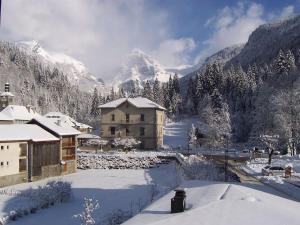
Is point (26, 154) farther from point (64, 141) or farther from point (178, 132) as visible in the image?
point (178, 132)

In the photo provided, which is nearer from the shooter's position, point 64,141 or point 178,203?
point 178,203

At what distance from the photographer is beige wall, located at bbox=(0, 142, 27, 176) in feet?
145

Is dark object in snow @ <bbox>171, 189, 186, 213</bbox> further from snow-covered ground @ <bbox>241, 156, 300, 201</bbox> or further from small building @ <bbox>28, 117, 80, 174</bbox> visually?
small building @ <bbox>28, 117, 80, 174</bbox>

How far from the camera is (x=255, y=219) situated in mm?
13484

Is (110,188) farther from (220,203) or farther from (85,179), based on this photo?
(220,203)

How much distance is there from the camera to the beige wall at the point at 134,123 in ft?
269

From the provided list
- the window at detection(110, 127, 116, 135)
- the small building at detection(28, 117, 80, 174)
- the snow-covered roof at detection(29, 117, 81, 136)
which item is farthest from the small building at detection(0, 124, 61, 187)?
the window at detection(110, 127, 116, 135)

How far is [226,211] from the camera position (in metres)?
14.3

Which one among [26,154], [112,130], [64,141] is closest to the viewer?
[26,154]

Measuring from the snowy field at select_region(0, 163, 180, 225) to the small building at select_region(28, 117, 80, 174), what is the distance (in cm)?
156

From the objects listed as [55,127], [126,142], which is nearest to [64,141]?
[55,127]

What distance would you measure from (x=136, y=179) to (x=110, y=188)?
26.3ft

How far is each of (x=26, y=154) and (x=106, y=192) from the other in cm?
1218

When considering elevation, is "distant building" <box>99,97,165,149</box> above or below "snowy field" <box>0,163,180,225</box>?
above
